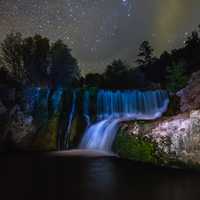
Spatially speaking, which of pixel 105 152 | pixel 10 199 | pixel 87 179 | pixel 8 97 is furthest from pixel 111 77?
pixel 10 199

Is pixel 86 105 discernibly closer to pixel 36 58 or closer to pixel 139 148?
pixel 139 148

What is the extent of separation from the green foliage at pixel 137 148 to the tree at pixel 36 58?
2117cm

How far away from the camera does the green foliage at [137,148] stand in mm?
8586

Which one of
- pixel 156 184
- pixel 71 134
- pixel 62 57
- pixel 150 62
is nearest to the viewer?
pixel 156 184

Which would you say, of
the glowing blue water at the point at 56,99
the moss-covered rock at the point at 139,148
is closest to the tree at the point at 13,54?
the glowing blue water at the point at 56,99

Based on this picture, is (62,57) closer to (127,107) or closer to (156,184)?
(127,107)

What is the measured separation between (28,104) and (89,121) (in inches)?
150

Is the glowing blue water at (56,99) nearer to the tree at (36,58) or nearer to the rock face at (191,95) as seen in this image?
the rock face at (191,95)

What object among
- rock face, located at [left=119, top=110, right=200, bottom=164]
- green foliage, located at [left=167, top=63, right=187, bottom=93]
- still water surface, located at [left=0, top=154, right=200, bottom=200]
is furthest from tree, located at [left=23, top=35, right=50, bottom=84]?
rock face, located at [left=119, top=110, right=200, bottom=164]

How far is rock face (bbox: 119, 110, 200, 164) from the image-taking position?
7473 mm

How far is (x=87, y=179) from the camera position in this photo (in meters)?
6.74

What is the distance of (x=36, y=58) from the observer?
96.4 ft

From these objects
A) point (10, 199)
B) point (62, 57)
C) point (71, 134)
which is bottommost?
point (10, 199)

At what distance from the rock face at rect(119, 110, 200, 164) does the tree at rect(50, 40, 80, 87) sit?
71.5ft
